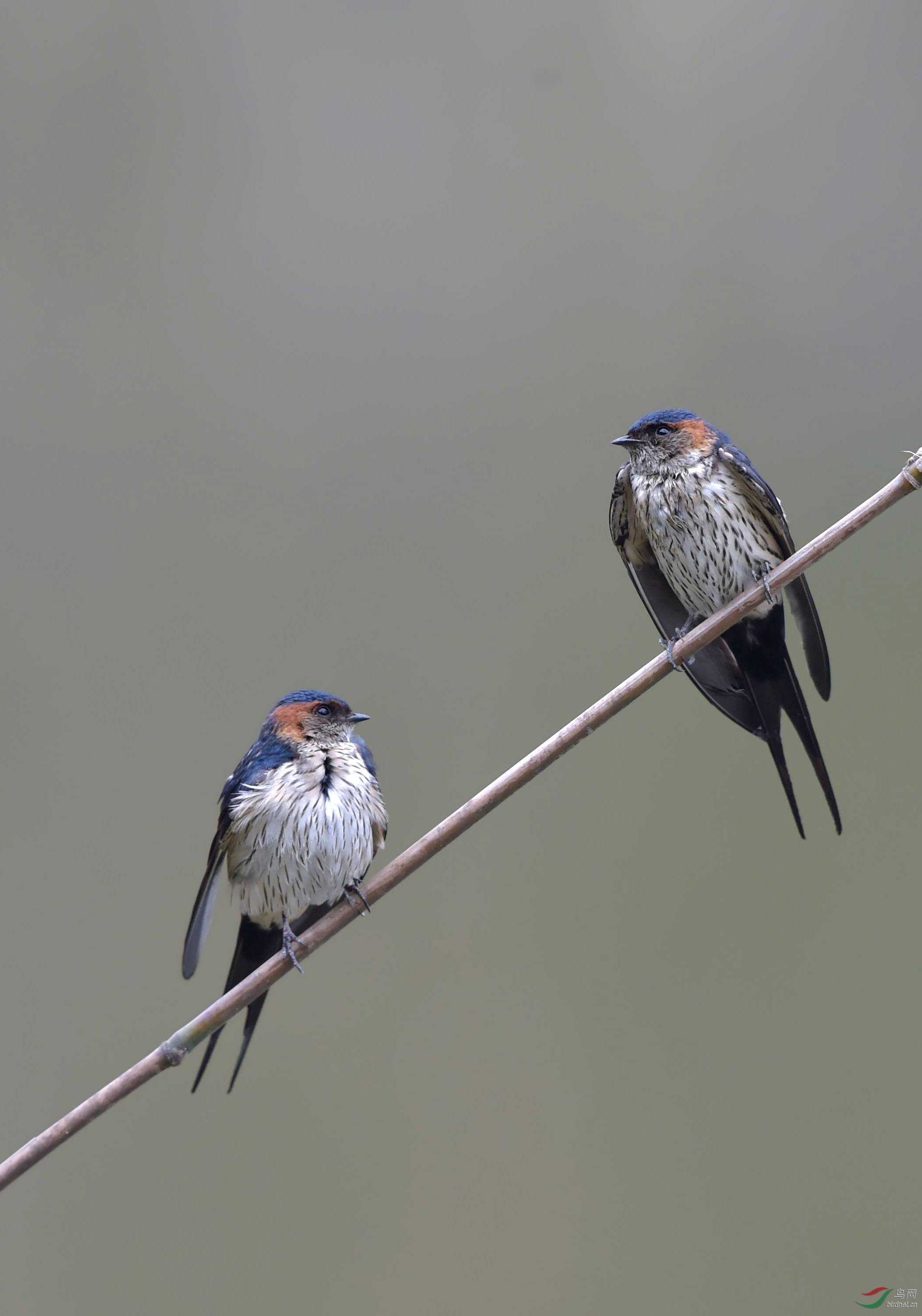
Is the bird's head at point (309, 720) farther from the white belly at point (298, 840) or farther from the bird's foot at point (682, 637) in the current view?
the bird's foot at point (682, 637)

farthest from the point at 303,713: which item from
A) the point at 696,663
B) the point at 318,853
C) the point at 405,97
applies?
the point at 405,97

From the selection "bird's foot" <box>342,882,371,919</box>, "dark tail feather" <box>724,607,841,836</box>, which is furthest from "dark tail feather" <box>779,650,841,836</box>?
"bird's foot" <box>342,882,371,919</box>

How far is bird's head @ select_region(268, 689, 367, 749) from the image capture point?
168 centimetres

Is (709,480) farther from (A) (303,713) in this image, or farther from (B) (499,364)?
(B) (499,364)

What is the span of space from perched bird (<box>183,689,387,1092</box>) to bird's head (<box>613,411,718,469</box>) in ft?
1.92

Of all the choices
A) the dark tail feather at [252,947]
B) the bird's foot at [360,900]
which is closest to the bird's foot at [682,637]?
the bird's foot at [360,900]

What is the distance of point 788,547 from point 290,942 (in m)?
0.92

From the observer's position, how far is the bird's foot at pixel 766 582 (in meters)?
1.18

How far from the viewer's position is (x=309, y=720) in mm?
1683

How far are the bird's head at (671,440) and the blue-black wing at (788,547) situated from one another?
0.03 m

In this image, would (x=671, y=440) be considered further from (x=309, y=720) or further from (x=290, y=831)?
(x=290, y=831)

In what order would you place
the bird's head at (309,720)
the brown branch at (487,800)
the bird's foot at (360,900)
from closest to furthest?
the brown branch at (487,800) < the bird's foot at (360,900) < the bird's head at (309,720)

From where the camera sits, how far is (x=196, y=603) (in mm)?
2535

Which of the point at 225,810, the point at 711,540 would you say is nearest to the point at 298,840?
the point at 225,810
